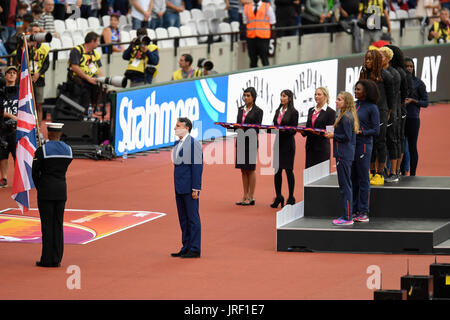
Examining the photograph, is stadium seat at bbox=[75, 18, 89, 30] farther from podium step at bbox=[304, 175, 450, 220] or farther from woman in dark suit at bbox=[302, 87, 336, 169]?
podium step at bbox=[304, 175, 450, 220]

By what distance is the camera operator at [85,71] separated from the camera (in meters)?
21.8

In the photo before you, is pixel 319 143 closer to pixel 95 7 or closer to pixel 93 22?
pixel 93 22

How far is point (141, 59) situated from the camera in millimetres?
22625

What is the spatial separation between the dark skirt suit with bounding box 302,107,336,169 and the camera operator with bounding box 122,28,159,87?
260 inches

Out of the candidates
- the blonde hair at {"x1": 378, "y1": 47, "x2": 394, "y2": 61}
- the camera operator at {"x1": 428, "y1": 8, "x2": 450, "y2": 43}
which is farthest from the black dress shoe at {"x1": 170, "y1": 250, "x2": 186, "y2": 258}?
the camera operator at {"x1": 428, "y1": 8, "x2": 450, "y2": 43}

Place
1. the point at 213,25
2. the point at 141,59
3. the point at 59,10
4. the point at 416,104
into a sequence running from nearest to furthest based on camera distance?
the point at 416,104 → the point at 141,59 → the point at 59,10 → the point at 213,25

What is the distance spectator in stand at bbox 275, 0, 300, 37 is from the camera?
2877cm

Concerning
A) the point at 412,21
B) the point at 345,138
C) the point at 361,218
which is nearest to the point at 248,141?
the point at 361,218

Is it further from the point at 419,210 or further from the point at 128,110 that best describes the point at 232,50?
the point at 419,210

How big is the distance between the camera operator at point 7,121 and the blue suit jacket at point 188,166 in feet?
16.0

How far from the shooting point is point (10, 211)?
16.8 m

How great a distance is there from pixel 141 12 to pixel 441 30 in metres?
7.94

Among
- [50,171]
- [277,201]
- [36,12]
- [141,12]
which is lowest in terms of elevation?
[277,201]
